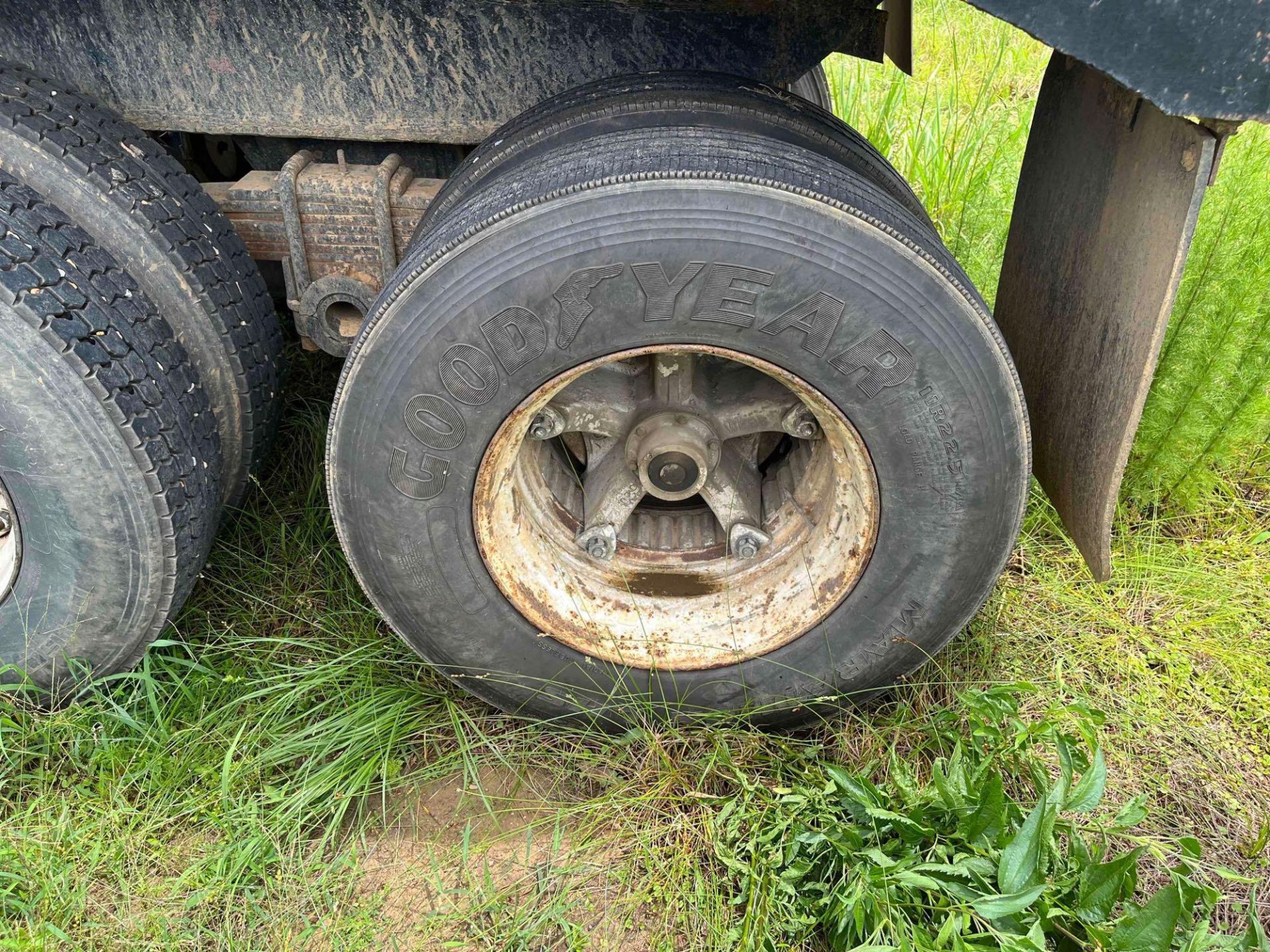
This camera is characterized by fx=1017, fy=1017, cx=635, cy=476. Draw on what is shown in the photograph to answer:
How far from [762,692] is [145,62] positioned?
1.90 metres

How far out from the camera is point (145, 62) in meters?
2.22

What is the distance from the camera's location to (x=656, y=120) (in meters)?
1.92

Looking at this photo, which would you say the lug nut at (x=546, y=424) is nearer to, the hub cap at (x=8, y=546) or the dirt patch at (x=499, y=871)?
the dirt patch at (x=499, y=871)

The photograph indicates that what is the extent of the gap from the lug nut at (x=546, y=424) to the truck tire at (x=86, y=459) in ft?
2.22

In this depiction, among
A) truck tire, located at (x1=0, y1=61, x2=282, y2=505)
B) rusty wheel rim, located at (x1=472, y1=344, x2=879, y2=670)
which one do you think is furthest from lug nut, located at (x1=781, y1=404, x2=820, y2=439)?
truck tire, located at (x1=0, y1=61, x2=282, y2=505)

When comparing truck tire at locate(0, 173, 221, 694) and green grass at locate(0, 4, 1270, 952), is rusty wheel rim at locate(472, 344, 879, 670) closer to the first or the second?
green grass at locate(0, 4, 1270, 952)

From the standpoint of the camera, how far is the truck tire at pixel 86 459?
186cm

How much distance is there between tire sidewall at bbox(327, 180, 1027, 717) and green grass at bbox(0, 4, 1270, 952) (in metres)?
0.20

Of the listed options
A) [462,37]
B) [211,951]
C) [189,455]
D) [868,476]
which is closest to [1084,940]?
[868,476]

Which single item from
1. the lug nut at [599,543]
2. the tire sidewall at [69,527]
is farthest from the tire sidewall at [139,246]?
the lug nut at [599,543]

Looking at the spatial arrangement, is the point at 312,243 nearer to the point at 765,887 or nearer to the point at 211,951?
the point at 211,951

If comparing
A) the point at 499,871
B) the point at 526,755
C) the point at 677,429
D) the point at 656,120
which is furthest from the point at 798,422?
the point at 499,871

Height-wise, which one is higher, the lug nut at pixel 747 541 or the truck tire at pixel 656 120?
the truck tire at pixel 656 120

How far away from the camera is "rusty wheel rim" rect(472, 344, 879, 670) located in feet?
6.72
